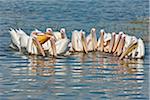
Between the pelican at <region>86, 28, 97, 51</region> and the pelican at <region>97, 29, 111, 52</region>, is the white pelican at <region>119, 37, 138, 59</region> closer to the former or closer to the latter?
the pelican at <region>97, 29, 111, 52</region>

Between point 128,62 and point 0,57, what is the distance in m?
4.00

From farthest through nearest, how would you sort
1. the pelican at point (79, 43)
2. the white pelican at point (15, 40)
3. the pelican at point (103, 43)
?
the white pelican at point (15, 40) < the pelican at point (103, 43) < the pelican at point (79, 43)

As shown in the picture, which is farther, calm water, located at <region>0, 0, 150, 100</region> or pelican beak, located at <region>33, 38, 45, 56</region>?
pelican beak, located at <region>33, 38, 45, 56</region>

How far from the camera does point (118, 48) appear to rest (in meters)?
22.8

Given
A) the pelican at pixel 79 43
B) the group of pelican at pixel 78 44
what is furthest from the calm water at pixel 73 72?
the pelican at pixel 79 43

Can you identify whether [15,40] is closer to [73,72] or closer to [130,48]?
[130,48]

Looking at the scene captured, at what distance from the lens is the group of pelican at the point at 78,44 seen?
22.2 m

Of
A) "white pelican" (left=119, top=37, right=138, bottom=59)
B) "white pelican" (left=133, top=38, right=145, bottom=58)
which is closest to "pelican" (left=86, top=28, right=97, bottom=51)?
"white pelican" (left=119, top=37, right=138, bottom=59)

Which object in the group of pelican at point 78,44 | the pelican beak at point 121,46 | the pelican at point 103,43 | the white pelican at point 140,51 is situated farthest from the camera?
the pelican at point 103,43

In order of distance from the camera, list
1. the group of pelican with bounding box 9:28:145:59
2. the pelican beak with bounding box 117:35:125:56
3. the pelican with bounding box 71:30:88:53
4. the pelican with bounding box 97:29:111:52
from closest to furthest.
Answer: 1. the group of pelican with bounding box 9:28:145:59
2. the pelican beak with bounding box 117:35:125:56
3. the pelican with bounding box 71:30:88:53
4. the pelican with bounding box 97:29:111:52

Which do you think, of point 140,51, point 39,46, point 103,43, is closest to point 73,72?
point 39,46

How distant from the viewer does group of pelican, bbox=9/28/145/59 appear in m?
22.2

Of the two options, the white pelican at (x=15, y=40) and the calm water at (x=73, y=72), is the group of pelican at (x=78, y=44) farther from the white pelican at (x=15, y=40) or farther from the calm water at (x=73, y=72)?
the calm water at (x=73, y=72)

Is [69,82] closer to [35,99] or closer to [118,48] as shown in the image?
[35,99]
